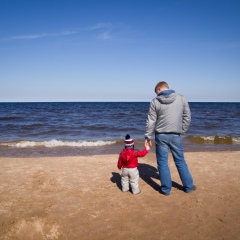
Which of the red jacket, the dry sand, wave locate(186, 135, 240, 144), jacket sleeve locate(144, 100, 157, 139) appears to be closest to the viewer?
the dry sand

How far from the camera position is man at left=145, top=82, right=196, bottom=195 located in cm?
372

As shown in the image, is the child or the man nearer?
the man

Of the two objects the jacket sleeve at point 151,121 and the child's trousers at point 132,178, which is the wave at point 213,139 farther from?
the jacket sleeve at point 151,121

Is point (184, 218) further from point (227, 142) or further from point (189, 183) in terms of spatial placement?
point (227, 142)

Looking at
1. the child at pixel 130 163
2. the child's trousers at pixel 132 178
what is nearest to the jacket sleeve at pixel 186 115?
the child at pixel 130 163

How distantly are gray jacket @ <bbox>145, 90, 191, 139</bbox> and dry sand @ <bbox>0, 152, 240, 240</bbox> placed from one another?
1237 millimetres

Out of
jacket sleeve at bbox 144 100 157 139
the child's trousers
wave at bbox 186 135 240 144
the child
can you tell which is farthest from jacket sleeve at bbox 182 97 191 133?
wave at bbox 186 135 240 144

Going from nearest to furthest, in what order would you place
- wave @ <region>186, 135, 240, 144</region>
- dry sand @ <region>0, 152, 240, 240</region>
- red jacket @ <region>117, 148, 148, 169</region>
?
dry sand @ <region>0, 152, 240, 240</region> < red jacket @ <region>117, 148, 148, 169</region> < wave @ <region>186, 135, 240, 144</region>

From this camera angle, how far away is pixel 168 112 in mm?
3711

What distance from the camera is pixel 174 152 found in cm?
389

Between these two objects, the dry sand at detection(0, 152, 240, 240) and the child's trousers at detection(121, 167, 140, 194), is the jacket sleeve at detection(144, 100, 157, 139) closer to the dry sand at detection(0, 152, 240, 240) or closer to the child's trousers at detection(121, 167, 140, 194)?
the child's trousers at detection(121, 167, 140, 194)

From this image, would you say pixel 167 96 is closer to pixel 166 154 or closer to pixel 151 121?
pixel 151 121

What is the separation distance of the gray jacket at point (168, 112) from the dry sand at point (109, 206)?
1237 millimetres

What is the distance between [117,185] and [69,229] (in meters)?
1.77
